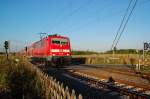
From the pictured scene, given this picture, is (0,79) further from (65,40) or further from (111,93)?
(65,40)

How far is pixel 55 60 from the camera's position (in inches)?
1041

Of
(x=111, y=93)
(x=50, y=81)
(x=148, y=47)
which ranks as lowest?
(x=111, y=93)

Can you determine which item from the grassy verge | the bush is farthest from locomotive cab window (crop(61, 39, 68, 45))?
the grassy verge

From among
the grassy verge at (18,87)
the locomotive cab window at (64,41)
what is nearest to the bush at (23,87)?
the grassy verge at (18,87)

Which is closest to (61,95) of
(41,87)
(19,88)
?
(41,87)

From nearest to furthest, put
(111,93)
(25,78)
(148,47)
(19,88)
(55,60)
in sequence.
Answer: (111,93)
(19,88)
(25,78)
(148,47)
(55,60)

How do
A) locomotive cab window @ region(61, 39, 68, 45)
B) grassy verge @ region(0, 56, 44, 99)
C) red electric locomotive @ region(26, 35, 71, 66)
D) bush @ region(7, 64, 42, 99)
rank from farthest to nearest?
1. locomotive cab window @ region(61, 39, 68, 45)
2. red electric locomotive @ region(26, 35, 71, 66)
3. grassy verge @ region(0, 56, 44, 99)
4. bush @ region(7, 64, 42, 99)

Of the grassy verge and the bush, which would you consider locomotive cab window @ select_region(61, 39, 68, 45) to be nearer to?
the bush

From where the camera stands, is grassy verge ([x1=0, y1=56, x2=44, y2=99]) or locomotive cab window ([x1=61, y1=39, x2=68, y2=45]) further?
locomotive cab window ([x1=61, y1=39, x2=68, y2=45])

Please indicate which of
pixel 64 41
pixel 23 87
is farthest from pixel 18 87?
pixel 64 41

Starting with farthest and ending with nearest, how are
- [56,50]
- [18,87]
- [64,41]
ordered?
[64,41] → [56,50] → [18,87]

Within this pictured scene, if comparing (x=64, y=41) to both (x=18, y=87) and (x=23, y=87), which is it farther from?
(x=23, y=87)

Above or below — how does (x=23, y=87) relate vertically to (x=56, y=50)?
below

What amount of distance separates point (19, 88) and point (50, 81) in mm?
3274
